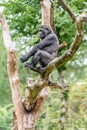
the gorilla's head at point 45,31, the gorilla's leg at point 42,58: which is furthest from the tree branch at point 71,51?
the gorilla's head at point 45,31

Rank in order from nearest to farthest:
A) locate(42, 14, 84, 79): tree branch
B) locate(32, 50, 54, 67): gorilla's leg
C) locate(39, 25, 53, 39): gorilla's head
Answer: locate(42, 14, 84, 79): tree branch, locate(32, 50, 54, 67): gorilla's leg, locate(39, 25, 53, 39): gorilla's head

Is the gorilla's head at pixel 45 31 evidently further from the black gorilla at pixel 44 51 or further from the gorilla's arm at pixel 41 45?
the gorilla's arm at pixel 41 45

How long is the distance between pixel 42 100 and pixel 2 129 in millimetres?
6104

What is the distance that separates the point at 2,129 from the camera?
10258 mm

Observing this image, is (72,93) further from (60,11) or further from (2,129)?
(2,129)

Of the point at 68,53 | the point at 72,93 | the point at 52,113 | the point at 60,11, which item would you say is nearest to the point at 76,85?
the point at 72,93

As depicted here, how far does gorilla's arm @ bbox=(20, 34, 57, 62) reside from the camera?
3.99 m

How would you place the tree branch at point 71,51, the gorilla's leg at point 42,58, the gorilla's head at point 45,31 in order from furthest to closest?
the gorilla's head at point 45,31 < the gorilla's leg at point 42,58 < the tree branch at point 71,51

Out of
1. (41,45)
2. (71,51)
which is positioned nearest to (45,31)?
(41,45)

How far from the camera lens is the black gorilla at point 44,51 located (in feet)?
12.9

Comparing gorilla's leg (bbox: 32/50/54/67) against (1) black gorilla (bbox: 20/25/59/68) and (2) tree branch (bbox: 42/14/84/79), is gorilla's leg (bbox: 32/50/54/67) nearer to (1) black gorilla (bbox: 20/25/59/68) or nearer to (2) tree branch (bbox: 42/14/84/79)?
(1) black gorilla (bbox: 20/25/59/68)

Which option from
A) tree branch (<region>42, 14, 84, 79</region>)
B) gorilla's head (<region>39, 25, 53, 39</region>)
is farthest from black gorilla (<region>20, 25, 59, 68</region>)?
tree branch (<region>42, 14, 84, 79</region>)

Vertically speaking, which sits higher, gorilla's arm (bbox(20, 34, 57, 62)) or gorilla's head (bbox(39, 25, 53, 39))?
gorilla's head (bbox(39, 25, 53, 39))

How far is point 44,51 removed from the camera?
13.1 ft
